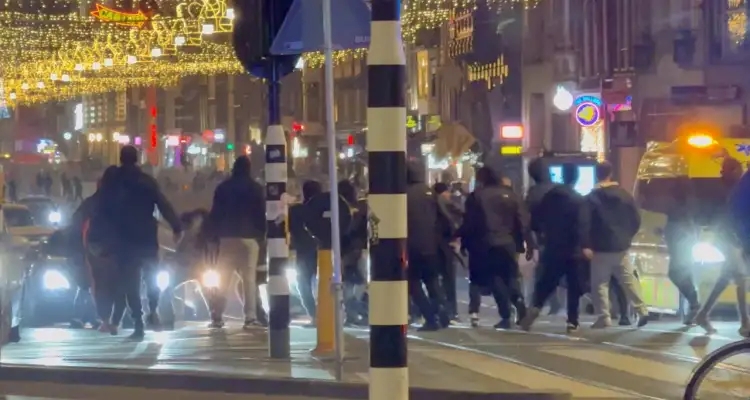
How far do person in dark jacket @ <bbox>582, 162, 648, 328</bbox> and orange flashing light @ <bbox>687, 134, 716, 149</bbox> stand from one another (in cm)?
387

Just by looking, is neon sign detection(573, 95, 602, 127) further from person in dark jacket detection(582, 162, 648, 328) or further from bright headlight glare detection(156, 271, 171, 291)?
bright headlight glare detection(156, 271, 171, 291)

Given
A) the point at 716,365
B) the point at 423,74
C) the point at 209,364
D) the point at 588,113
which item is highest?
the point at 423,74

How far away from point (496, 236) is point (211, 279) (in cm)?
332

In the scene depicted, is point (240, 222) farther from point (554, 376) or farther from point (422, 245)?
point (554, 376)

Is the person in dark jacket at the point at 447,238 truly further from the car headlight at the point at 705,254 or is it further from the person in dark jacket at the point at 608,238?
the car headlight at the point at 705,254

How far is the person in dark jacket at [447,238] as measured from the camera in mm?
15972

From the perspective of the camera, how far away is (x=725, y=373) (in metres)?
8.63

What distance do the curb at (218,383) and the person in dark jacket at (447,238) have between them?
5.12m

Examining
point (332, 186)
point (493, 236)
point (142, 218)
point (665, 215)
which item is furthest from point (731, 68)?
point (332, 186)

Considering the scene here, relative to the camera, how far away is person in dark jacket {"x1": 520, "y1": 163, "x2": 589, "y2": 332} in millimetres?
15570

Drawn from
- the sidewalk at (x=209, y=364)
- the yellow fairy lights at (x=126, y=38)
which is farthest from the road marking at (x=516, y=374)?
the yellow fairy lights at (x=126, y=38)

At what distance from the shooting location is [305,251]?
17.1 m

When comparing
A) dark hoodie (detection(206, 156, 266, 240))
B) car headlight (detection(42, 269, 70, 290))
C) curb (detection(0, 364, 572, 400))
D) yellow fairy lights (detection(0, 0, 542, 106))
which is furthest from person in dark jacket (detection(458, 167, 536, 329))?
yellow fairy lights (detection(0, 0, 542, 106))

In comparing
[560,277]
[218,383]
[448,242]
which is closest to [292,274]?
[448,242]
